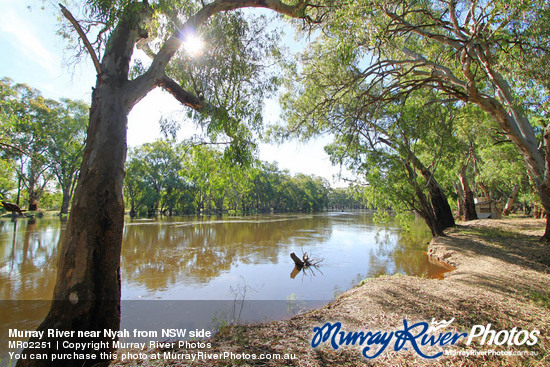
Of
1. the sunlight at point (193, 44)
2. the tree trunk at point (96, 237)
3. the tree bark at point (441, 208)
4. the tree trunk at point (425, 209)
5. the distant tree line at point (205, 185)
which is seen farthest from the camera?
the tree bark at point (441, 208)

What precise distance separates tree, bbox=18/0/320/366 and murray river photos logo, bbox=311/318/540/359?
2.50 meters

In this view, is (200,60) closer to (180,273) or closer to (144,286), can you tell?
(144,286)

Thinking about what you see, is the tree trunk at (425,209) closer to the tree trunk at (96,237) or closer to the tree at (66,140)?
the tree trunk at (96,237)

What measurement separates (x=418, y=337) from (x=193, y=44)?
5.39m

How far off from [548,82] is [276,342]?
8208 mm

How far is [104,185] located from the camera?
9.61 feet

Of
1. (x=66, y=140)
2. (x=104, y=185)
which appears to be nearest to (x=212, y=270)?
(x=104, y=185)

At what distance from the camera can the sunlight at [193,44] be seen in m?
4.08

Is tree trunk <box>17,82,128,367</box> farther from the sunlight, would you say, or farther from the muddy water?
the muddy water

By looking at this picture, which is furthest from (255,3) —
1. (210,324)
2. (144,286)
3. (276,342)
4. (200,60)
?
(144,286)

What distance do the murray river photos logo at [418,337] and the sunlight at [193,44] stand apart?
4689 millimetres

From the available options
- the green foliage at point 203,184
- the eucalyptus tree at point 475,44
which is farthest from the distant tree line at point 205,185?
the eucalyptus tree at point 475,44

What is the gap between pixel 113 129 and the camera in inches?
123

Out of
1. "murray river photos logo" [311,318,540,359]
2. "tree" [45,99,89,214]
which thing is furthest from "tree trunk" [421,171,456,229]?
"tree" [45,99,89,214]
